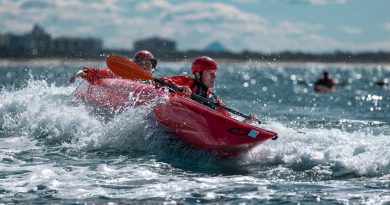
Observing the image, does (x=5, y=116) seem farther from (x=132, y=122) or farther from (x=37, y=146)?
(x=132, y=122)

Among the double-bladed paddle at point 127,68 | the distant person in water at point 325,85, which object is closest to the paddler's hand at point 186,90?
the double-bladed paddle at point 127,68

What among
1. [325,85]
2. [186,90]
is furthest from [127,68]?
[325,85]

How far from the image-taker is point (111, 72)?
1202 cm

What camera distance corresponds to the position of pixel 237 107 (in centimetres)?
1794

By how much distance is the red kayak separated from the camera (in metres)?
7.85

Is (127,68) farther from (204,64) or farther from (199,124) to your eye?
(199,124)

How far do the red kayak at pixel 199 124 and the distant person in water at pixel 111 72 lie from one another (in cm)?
134

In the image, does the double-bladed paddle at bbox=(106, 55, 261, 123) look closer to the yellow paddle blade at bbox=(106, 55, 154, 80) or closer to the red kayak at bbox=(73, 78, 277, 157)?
the yellow paddle blade at bbox=(106, 55, 154, 80)

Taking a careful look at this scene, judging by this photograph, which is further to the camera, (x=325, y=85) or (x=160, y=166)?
(x=325, y=85)

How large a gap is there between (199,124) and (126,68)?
2.52 metres

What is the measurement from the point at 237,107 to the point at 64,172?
10.8 metres

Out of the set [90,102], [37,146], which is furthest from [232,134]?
[90,102]

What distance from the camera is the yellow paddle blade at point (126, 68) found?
396 inches

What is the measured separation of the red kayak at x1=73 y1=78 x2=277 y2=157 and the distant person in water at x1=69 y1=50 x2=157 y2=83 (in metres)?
1.34
